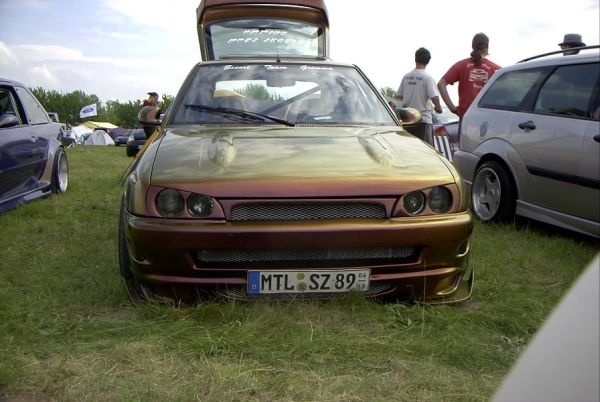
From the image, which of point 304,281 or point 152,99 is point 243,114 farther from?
point 152,99

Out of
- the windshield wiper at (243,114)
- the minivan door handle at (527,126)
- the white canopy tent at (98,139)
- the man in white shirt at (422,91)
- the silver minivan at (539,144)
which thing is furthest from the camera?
the white canopy tent at (98,139)

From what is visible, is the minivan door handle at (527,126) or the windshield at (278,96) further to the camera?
the minivan door handle at (527,126)

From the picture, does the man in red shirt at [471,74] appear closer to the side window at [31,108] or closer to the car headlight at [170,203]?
the side window at [31,108]

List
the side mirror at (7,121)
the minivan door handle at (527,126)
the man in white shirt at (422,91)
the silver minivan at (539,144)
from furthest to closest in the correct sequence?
the man in white shirt at (422,91) → the side mirror at (7,121) → the minivan door handle at (527,126) → the silver minivan at (539,144)

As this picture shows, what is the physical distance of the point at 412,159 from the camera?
3.21 m

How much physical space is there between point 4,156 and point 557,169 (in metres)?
4.62

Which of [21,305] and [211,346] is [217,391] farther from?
[21,305]

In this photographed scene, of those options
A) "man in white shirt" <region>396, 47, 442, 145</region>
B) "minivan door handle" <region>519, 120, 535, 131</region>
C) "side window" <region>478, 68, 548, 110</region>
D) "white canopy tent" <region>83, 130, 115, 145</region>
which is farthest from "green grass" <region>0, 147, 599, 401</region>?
"white canopy tent" <region>83, 130, 115, 145</region>

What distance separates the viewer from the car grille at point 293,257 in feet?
9.36

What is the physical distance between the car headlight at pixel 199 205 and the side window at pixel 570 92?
2903 mm

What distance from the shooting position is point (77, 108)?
8206cm

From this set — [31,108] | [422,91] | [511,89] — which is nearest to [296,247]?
[511,89]

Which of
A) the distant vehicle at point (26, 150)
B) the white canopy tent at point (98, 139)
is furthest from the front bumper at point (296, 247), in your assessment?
the white canopy tent at point (98, 139)

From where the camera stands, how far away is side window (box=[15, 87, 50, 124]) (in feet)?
21.5
